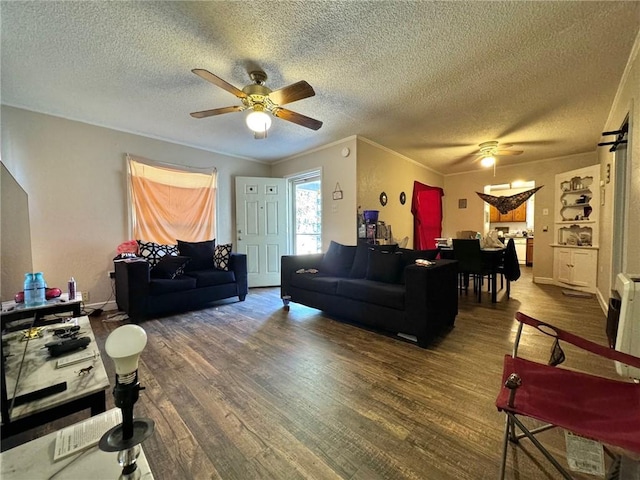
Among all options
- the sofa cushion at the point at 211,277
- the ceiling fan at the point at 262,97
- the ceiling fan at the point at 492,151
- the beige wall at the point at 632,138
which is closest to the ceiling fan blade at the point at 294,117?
the ceiling fan at the point at 262,97

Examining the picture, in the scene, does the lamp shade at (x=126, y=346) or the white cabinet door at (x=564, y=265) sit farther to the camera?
the white cabinet door at (x=564, y=265)

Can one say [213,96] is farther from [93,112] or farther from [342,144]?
[342,144]

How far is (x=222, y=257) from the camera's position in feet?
13.0

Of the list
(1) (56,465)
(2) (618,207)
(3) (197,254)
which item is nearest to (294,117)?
(3) (197,254)

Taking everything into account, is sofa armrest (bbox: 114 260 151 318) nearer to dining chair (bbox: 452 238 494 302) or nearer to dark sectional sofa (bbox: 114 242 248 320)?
dark sectional sofa (bbox: 114 242 248 320)

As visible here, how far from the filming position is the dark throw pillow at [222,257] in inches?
155

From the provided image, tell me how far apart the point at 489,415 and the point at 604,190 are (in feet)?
13.7

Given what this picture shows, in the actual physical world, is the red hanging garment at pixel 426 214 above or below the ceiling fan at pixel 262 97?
below

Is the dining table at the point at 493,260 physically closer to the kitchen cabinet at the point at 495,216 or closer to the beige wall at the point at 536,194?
the beige wall at the point at 536,194

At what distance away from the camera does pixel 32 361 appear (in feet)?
4.42

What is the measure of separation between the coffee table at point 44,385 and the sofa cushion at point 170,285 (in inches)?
61.8

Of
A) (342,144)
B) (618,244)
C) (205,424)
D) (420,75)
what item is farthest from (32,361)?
(618,244)

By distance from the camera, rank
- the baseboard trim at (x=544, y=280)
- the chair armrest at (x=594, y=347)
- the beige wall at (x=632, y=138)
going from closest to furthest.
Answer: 1. the chair armrest at (x=594, y=347)
2. the beige wall at (x=632, y=138)
3. the baseboard trim at (x=544, y=280)

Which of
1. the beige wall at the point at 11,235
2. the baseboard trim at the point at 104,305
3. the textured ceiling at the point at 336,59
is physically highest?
the textured ceiling at the point at 336,59
